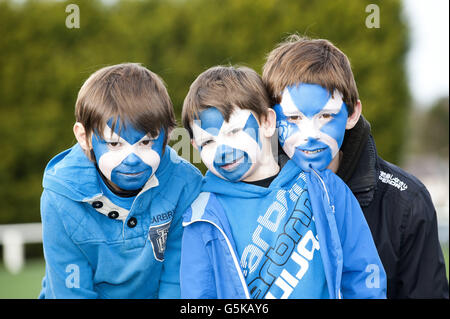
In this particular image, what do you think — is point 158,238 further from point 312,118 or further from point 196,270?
point 312,118

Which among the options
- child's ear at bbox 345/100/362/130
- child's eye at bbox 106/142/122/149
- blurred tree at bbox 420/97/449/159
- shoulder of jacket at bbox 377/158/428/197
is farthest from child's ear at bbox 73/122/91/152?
blurred tree at bbox 420/97/449/159

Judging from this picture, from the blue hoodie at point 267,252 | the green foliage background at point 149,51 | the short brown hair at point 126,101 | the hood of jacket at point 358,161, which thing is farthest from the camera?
the green foliage background at point 149,51

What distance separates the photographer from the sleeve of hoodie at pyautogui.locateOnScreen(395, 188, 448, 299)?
247 centimetres

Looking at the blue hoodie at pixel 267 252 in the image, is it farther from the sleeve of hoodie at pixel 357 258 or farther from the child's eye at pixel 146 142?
the child's eye at pixel 146 142

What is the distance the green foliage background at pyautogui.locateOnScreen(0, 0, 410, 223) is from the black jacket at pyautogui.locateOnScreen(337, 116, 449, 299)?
5377 millimetres

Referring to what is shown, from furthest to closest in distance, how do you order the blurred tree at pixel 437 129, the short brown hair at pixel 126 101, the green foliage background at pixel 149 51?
the blurred tree at pixel 437 129, the green foliage background at pixel 149 51, the short brown hair at pixel 126 101

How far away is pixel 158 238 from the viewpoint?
2.37 meters

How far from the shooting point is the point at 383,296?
212 centimetres

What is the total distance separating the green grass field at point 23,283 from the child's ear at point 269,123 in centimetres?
456

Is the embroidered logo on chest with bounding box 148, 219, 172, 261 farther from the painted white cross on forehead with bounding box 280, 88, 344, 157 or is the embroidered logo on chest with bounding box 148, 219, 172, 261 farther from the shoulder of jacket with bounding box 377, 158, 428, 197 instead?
the shoulder of jacket with bounding box 377, 158, 428, 197

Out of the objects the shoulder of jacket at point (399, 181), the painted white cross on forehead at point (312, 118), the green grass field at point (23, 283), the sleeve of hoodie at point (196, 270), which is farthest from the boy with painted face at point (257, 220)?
the green grass field at point (23, 283)

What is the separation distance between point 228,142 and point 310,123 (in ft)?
1.28

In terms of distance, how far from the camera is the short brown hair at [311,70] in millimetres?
2305
